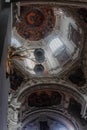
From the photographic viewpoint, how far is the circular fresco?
18047mm

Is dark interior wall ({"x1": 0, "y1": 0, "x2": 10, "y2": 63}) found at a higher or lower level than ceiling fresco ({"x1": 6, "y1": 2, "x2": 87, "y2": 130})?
lower

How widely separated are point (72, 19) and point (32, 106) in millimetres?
4997

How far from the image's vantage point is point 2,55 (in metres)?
4.55

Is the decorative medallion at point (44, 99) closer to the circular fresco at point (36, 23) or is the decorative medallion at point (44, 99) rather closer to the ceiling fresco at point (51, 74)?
the ceiling fresco at point (51, 74)

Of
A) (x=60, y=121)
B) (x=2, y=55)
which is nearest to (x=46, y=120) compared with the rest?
(x=60, y=121)

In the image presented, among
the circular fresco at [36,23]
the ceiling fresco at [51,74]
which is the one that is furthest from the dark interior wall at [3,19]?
the circular fresco at [36,23]

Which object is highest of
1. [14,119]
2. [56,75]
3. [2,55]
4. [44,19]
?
[44,19]

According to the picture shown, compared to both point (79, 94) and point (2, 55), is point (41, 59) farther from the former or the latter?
point (2, 55)

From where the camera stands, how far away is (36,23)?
61.4 ft

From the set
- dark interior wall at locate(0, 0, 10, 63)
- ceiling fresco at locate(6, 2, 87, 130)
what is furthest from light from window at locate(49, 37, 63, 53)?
dark interior wall at locate(0, 0, 10, 63)

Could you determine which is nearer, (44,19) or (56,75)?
(56,75)

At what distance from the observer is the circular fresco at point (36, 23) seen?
1805cm

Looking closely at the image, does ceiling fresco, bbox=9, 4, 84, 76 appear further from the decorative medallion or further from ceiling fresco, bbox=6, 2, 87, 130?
the decorative medallion

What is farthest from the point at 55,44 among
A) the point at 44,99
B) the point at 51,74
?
the point at 44,99
